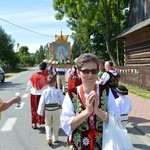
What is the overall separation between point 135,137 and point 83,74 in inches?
227

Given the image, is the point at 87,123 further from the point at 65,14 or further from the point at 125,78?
the point at 65,14

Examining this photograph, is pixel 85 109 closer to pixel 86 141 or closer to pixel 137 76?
pixel 86 141

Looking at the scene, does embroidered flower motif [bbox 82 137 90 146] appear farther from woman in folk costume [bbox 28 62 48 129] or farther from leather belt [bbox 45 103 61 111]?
woman in folk costume [bbox 28 62 48 129]

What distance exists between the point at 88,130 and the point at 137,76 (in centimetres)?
1901

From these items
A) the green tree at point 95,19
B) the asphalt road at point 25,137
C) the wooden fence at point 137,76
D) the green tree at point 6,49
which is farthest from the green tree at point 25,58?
the asphalt road at point 25,137

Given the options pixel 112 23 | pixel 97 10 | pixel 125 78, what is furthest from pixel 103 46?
pixel 125 78

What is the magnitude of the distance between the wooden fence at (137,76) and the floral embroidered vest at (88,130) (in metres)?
16.5

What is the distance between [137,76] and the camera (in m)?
22.6

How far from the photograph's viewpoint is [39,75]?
32.7ft

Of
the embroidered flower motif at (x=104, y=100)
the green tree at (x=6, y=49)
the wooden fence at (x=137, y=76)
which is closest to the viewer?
the embroidered flower motif at (x=104, y=100)

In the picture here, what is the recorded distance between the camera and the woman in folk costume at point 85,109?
378cm

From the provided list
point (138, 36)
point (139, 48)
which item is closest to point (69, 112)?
point (139, 48)

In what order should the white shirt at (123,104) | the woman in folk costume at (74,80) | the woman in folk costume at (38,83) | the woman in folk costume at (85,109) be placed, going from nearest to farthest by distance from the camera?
the woman in folk costume at (85,109) → the white shirt at (123,104) → the woman in folk costume at (38,83) → the woman in folk costume at (74,80)

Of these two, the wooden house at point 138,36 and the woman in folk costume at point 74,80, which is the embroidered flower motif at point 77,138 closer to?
the woman in folk costume at point 74,80
